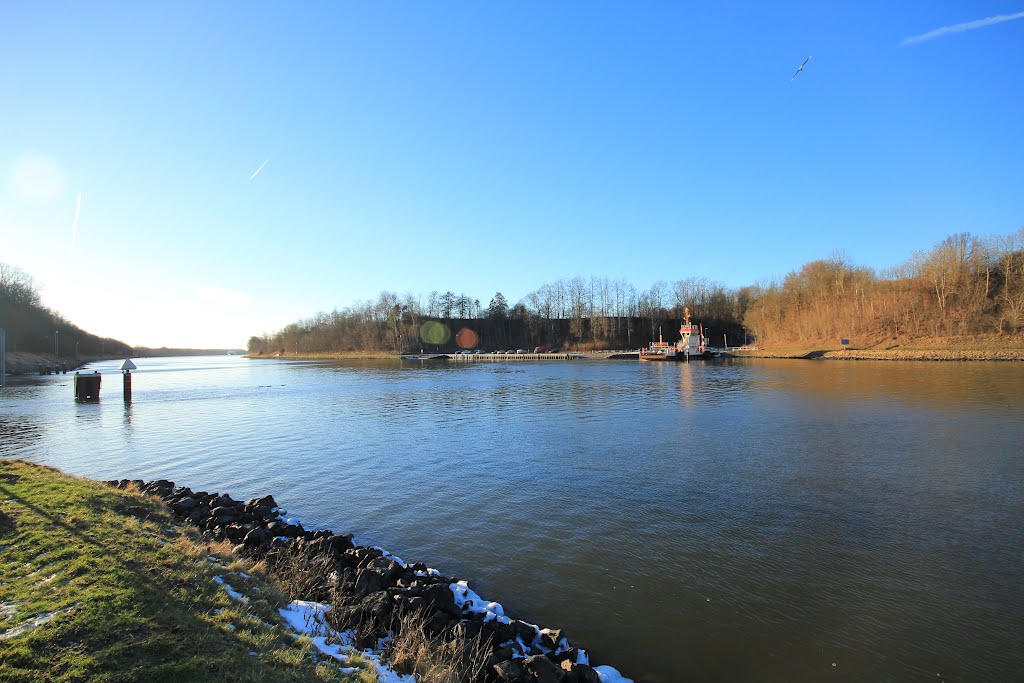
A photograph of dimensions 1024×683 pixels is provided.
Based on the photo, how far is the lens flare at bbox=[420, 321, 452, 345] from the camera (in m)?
144

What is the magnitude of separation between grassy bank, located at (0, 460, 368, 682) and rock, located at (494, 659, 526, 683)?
1.39 m

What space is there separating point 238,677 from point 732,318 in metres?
148

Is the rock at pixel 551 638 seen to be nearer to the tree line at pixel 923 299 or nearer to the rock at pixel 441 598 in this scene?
the rock at pixel 441 598

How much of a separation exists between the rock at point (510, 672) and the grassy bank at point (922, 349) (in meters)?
79.0

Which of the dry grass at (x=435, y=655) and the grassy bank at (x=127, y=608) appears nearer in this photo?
the grassy bank at (x=127, y=608)

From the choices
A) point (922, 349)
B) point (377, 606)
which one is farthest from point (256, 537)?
point (922, 349)

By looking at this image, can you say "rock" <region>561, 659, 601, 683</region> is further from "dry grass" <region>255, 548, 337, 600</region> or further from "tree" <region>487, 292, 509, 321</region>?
"tree" <region>487, 292, 509, 321</region>

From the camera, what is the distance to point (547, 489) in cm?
1327

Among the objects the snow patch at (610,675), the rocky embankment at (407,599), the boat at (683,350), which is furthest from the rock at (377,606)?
the boat at (683,350)

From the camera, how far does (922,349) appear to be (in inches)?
2815

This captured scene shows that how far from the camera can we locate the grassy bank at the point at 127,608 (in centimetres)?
420

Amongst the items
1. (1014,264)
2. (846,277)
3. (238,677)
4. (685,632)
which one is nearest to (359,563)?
(238,677)

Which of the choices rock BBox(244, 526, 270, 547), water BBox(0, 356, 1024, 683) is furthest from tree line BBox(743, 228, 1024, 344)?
rock BBox(244, 526, 270, 547)

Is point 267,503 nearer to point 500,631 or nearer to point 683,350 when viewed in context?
point 500,631
